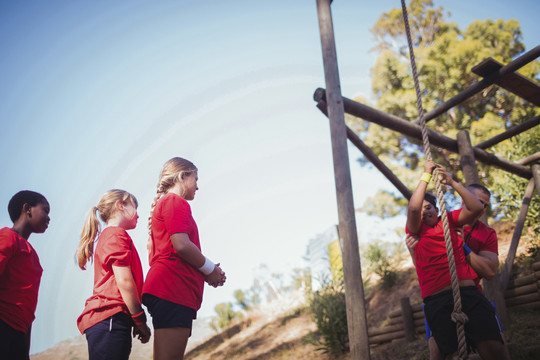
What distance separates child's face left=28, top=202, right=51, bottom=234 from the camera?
2773 millimetres

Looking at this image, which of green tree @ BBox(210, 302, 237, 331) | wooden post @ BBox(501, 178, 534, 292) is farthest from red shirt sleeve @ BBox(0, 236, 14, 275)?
green tree @ BBox(210, 302, 237, 331)

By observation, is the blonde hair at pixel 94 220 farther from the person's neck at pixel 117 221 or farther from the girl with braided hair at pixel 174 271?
the girl with braided hair at pixel 174 271

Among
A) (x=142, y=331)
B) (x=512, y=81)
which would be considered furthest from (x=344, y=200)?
(x=512, y=81)

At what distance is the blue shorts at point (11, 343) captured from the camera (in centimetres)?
231

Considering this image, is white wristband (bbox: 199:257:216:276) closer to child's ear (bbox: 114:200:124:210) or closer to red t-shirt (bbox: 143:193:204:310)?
red t-shirt (bbox: 143:193:204:310)

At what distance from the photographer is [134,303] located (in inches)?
89.7

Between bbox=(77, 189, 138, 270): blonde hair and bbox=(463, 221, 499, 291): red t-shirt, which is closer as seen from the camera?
bbox=(77, 189, 138, 270): blonde hair

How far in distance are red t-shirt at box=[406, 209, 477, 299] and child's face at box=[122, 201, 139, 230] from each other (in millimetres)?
2103

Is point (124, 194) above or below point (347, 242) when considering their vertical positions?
above

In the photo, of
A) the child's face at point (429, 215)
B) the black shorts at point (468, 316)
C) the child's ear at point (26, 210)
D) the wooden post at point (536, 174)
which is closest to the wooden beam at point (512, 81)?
the wooden post at point (536, 174)

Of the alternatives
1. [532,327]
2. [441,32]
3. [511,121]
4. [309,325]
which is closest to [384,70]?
[441,32]

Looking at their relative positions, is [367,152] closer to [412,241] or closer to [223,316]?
[412,241]

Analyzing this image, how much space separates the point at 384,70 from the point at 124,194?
583 inches

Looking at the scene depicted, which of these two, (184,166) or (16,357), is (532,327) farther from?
(16,357)
